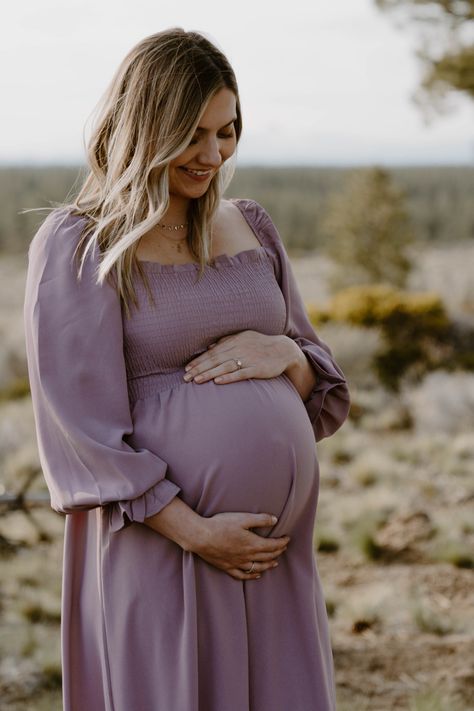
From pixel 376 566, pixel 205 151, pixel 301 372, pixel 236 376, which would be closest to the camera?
pixel 205 151

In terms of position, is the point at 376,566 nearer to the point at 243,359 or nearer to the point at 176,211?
the point at 243,359

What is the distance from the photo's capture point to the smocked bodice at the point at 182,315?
2.23 metres

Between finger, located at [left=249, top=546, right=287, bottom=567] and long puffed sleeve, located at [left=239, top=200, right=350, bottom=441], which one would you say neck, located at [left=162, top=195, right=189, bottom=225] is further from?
finger, located at [left=249, top=546, right=287, bottom=567]

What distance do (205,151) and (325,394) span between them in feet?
2.62

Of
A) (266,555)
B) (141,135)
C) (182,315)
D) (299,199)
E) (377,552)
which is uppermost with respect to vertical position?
(141,135)

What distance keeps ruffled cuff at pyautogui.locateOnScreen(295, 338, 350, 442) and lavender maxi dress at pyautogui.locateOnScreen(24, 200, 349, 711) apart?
0.56ft

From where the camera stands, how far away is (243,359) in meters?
2.35

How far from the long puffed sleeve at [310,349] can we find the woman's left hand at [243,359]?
162 millimetres

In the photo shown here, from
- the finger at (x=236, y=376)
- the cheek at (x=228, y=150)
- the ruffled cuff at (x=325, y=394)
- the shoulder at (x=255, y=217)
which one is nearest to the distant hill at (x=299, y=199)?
the shoulder at (x=255, y=217)

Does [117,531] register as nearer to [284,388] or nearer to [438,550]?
[284,388]

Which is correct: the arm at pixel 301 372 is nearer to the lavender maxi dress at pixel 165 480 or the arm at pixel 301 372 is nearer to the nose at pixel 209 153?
the lavender maxi dress at pixel 165 480


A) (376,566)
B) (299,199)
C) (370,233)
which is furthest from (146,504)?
(299,199)

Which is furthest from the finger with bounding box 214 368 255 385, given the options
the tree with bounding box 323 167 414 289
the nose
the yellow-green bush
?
the tree with bounding box 323 167 414 289

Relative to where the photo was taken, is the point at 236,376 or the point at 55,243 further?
the point at 236,376
